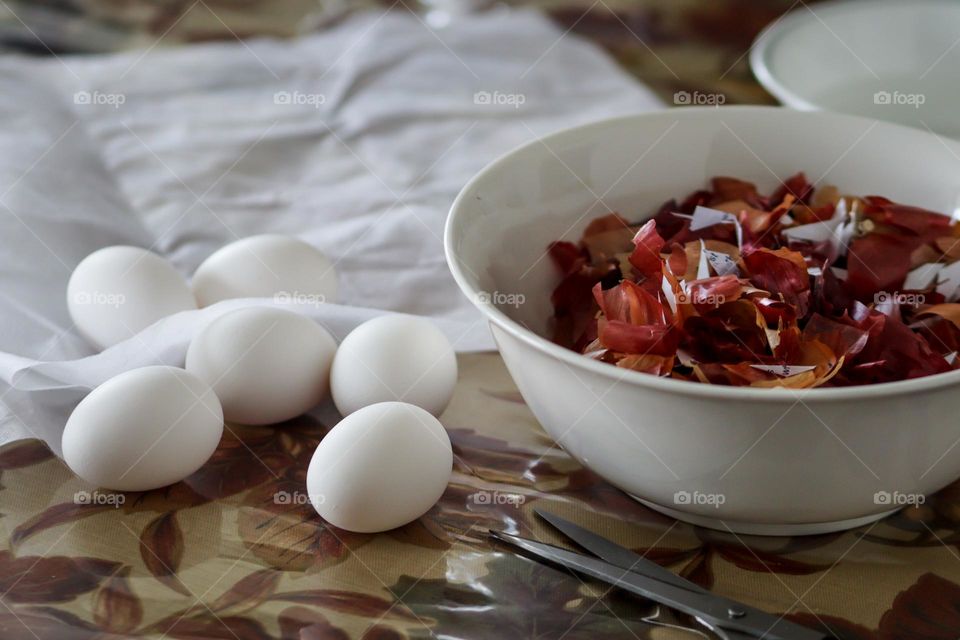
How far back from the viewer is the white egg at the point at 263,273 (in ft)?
3.02

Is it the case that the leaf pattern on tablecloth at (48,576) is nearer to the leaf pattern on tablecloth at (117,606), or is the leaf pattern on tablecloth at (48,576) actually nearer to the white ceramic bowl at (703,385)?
the leaf pattern on tablecloth at (117,606)

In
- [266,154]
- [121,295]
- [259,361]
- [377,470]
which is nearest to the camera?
[377,470]

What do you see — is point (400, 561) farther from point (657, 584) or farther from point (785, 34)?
point (785, 34)

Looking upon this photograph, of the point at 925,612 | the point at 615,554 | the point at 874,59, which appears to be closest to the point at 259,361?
the point at 615,554

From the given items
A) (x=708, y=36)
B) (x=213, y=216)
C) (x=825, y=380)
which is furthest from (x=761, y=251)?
(x=708, y=36)

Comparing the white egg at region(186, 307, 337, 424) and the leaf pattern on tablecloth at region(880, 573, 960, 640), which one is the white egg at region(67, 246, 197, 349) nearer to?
the white egg at region(186, 307, 337, 424)

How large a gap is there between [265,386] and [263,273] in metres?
0.17

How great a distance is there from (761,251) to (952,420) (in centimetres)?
18

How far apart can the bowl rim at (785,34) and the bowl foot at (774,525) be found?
0.40 metres

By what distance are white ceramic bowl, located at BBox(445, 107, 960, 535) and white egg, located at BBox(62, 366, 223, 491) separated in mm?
229

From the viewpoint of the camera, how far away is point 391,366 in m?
0.79

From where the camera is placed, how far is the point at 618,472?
68 cm

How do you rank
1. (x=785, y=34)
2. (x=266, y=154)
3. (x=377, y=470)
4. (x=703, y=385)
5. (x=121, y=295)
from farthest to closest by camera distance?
1. (x=266, y=154)
2. (x=785, y=34)
3. (x=121, y=295)
4. (x=377, y=470)
5. (x=703, y=385)

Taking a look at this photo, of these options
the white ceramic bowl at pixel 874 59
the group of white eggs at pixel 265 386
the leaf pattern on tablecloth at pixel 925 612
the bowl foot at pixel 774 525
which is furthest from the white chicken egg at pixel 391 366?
the white ceramic bowl at pixel 874 59
